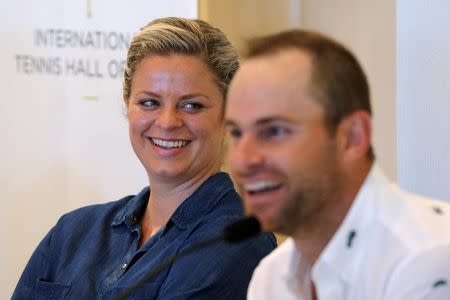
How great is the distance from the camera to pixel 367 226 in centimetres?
103

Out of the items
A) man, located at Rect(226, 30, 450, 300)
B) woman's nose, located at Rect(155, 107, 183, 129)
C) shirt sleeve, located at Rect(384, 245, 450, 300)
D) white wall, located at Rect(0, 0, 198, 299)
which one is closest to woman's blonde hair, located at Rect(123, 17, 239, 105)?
woman's nose, located at Rect(155, 107, 183, 129)

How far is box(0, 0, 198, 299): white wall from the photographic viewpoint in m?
2.16

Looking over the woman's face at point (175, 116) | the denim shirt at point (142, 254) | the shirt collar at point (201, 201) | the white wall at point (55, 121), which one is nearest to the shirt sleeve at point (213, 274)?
the denim shirt at point (142, 254)

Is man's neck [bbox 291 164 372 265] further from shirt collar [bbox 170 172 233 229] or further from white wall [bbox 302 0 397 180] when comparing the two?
white wall [bbox 302 0 397 180]

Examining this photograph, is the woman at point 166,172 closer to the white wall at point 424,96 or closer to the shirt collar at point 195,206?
the shirt collar at point 195,206

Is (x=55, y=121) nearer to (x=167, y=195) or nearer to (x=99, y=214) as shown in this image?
(x=99, y=214)

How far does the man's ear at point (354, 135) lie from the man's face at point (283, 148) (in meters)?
0.02

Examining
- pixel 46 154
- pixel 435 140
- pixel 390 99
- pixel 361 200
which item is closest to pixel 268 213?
pixel 361 200

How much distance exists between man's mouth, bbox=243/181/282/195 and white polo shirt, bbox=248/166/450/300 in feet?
0.33

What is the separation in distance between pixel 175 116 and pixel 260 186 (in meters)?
0.73

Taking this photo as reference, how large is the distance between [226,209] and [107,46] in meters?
0.73

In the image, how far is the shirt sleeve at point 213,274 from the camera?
5.03ft

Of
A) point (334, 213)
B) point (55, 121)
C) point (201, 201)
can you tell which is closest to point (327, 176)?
point (334, 213)

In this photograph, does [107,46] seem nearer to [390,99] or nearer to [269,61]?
[390,99]
